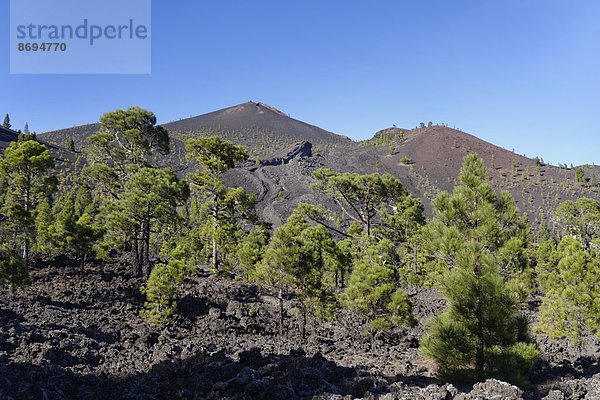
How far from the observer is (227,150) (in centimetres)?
2344

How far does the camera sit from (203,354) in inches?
348

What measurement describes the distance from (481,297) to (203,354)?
7.29m

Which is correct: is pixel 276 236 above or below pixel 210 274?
above

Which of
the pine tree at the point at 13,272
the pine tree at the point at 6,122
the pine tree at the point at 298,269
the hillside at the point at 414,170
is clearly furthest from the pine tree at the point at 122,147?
the pine tree at the point at 6,122

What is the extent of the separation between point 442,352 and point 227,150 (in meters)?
18.9

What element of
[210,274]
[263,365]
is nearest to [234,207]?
[210,274]

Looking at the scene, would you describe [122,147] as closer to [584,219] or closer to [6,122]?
[584,219]

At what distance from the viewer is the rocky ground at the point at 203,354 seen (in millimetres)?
6723

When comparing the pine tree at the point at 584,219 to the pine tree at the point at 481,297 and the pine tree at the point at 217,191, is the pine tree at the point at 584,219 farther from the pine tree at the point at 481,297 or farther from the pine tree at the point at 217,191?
the pine tree at the point at 481,297

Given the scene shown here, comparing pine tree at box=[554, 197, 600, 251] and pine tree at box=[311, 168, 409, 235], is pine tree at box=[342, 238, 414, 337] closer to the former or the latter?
pine tree at box=[311, 168, 409, 235]

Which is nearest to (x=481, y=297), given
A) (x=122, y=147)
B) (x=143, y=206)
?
(x=143, y=206)

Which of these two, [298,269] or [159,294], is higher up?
[298,269]

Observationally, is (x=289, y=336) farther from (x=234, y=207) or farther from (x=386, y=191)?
(x=386, y=191)

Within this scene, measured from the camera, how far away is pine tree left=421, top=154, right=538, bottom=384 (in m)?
8.11
